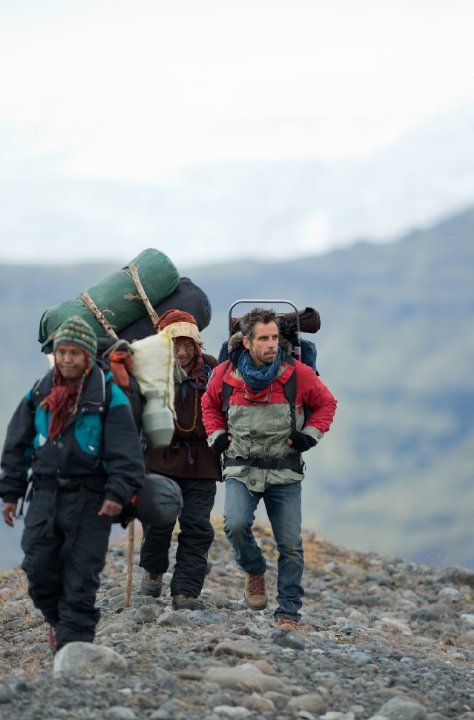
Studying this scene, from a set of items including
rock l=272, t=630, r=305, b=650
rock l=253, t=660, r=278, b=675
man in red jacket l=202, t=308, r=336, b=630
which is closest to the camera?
rock l=253, t=660, r=278, b=675

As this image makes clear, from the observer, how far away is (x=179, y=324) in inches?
411

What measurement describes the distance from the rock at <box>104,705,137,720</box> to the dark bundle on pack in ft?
14.3

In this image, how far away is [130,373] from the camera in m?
8.52

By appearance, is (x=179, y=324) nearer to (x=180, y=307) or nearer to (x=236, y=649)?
(x=180, y=307)

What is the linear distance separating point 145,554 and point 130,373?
10.3 feet

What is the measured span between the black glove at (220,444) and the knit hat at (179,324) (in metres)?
0.92

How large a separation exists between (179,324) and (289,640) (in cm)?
275

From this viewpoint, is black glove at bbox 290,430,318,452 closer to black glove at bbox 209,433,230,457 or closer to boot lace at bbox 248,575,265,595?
black glove at bbox 209,433,230,457

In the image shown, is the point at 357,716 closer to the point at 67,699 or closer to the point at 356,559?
the point at 67,699

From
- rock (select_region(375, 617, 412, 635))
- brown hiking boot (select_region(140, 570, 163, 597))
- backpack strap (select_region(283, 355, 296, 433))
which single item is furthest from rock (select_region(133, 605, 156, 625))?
rock (select_region(375, 617, 412, 635))

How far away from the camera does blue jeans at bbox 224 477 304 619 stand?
10141mm

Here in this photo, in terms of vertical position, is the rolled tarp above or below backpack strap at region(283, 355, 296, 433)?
above

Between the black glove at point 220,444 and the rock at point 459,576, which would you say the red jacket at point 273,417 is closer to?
the black glove at point 220,444

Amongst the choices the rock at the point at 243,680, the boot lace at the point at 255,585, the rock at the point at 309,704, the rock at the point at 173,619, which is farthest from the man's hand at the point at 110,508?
the boot lace at the point at 255,585
